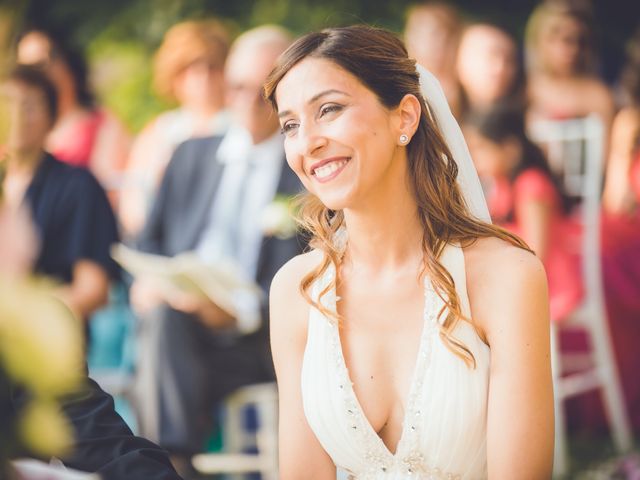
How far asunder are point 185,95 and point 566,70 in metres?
2.14

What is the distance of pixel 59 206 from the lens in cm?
461

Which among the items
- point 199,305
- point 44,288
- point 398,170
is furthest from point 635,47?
point 44,288

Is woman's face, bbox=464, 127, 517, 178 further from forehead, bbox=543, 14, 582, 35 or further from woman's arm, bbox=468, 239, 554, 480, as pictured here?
woman's arm, bbox=468, 239, 554, 480

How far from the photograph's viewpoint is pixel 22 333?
37.6 inches

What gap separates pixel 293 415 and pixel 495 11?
5.64m

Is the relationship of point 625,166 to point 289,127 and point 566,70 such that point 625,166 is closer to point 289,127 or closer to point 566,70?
point 566,70

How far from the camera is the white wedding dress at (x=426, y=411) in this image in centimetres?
243

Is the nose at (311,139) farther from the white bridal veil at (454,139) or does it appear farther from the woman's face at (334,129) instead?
the white bridal veil at (454,139)

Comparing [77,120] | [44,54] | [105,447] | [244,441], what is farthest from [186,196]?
[105,447]

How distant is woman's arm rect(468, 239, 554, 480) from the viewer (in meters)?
2.32

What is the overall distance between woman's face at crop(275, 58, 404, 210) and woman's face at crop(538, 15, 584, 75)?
3.64 meters

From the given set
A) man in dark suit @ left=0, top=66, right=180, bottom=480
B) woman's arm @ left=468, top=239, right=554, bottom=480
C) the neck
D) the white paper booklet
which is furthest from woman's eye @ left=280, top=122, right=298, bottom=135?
man in dark suit @ left=0, top=66, right=180, bottom=480

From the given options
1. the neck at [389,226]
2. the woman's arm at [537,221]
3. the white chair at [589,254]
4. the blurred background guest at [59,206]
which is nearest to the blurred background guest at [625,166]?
the white chair at [589,254]

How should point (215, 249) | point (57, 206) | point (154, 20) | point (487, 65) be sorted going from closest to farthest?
1. point (57, 206)
2. point (215, 249)
3. point (487, 65)
4. point (154, 20)
